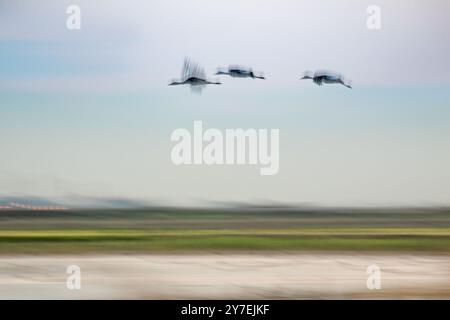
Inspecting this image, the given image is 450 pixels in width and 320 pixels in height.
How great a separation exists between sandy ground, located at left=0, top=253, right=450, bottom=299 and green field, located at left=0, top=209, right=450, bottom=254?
5 cm

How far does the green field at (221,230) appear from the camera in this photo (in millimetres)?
4578

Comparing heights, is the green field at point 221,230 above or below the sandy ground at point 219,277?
above

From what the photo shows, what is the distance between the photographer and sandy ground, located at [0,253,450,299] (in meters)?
4.55

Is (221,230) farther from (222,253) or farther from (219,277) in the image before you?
(219,277)

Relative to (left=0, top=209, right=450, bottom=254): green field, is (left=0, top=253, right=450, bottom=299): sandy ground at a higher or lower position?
lower

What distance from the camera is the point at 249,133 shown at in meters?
4.57

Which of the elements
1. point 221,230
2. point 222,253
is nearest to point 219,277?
point 222,253

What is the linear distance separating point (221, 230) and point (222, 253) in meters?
0.11

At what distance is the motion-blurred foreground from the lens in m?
4.56

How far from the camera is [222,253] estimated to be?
461 centimetres

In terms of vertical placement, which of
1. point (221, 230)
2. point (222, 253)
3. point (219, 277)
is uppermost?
point (221, 230)

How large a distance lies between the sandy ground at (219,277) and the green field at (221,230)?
54 mm
